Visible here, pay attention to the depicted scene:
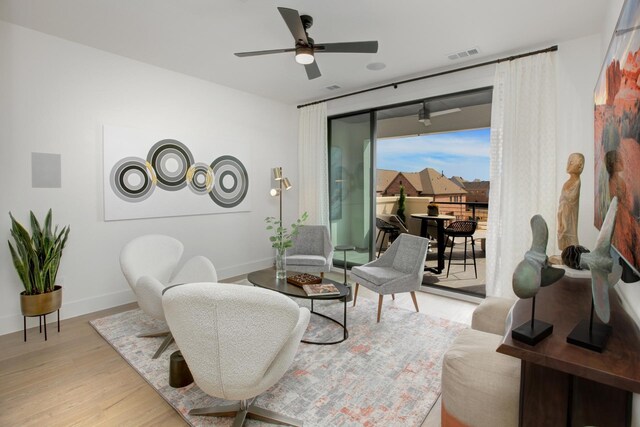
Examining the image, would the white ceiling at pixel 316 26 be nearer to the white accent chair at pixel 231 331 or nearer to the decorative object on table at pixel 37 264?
the decorative object on table at pixel 37 264

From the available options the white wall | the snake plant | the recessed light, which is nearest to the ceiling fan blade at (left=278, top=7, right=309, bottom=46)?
the recessed light

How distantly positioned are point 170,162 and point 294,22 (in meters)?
2.55

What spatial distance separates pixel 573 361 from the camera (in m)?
1.04

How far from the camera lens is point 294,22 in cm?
226

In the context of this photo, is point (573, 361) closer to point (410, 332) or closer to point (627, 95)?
point (627, 95)

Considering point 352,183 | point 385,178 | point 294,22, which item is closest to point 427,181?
point 385,178

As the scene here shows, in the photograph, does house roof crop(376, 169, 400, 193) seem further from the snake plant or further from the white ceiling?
the snake plant

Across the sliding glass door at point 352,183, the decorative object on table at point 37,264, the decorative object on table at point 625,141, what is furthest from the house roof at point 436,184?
the decorative object on table at point 37,264

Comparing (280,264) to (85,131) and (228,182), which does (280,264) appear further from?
(85,131)

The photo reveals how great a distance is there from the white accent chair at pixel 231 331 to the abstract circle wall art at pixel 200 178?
295cm

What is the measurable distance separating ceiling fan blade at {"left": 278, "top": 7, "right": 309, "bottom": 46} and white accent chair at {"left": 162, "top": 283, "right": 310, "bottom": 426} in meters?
1.79

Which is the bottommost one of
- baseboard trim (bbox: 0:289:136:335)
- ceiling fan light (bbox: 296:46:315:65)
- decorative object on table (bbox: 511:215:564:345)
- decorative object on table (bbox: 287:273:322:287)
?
baseboard trim (bbox: 0:289:136:335)

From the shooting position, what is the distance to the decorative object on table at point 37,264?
2760mm

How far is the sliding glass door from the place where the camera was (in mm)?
4938
